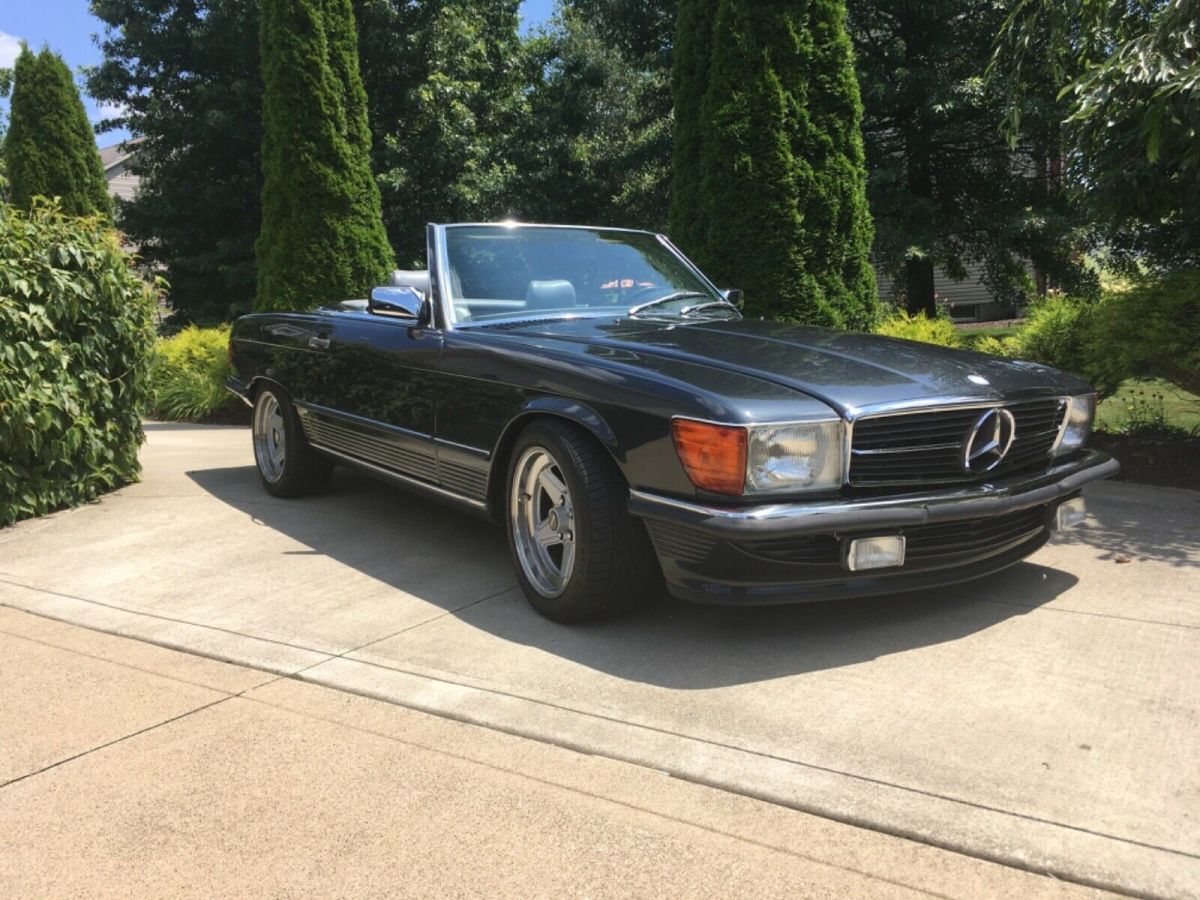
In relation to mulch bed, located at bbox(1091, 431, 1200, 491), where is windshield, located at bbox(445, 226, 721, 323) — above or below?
above

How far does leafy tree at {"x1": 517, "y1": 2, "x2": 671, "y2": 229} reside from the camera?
51.2 ft

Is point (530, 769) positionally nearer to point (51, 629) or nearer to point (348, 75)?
point (51, 629)

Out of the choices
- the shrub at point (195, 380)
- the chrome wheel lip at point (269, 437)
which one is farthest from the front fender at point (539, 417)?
the shrub at point (195, 380)

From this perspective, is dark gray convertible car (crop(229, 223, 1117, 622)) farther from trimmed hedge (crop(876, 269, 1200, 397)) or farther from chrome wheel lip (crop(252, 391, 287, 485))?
trimmed hedge (crop(876, 269, 1200, 397))

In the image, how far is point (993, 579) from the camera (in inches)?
166

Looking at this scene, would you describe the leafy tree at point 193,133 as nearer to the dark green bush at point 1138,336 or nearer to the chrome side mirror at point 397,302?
the chrome side mirror at point 397,302

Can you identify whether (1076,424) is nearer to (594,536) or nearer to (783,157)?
(594,536)

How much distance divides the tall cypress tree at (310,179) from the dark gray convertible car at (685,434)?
22.3ft

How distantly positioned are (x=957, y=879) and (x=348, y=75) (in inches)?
480

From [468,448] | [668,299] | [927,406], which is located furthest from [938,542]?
[668,299]

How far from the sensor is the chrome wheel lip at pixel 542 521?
3.83m

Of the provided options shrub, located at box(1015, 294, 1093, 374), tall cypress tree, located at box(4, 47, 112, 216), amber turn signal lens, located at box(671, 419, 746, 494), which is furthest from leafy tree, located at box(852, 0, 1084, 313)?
tall cypress tree, located at box(4, 47, 112, 216)

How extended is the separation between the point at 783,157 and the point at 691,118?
3.73 feet

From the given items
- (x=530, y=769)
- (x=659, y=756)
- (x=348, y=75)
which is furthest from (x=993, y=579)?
(x=348, y=75)
